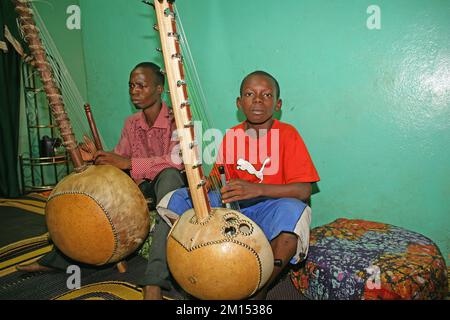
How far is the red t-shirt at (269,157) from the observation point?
5.82 ft

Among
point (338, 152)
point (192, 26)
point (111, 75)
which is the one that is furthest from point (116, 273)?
point (111, 75)

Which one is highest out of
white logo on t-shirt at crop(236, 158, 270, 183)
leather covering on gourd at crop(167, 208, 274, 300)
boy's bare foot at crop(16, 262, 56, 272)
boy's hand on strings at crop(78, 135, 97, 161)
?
boy's hand on strings at crop(78, 135, 97, 161)

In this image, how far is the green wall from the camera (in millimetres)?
2000

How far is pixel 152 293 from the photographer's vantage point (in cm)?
150

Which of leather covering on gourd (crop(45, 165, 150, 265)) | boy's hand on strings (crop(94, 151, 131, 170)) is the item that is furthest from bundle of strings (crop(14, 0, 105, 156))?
leather covering on gourd (crop(45, 165, 150, 265))

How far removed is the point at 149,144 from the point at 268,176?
0.95m

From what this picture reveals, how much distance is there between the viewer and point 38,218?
3.11 metres

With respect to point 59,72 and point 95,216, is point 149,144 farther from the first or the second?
point 95,216

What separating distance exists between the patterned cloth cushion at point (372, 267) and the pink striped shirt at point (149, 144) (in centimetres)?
102

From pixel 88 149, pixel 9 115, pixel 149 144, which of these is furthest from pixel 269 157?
pixel 9 115

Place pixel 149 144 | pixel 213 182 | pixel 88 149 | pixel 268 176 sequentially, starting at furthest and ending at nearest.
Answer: pixel 149 144, pixel 88 149, pixel 268 176, pixel 213 182

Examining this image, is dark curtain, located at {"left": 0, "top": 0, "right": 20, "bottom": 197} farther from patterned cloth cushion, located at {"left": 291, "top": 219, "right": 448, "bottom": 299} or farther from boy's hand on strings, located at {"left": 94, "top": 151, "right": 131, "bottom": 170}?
patterned cloth cushion, located at {"left": 291, "top": 219, "right": 448, "bottom": 299}

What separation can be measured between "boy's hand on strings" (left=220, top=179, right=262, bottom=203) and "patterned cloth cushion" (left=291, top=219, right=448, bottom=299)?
1.71 ft
